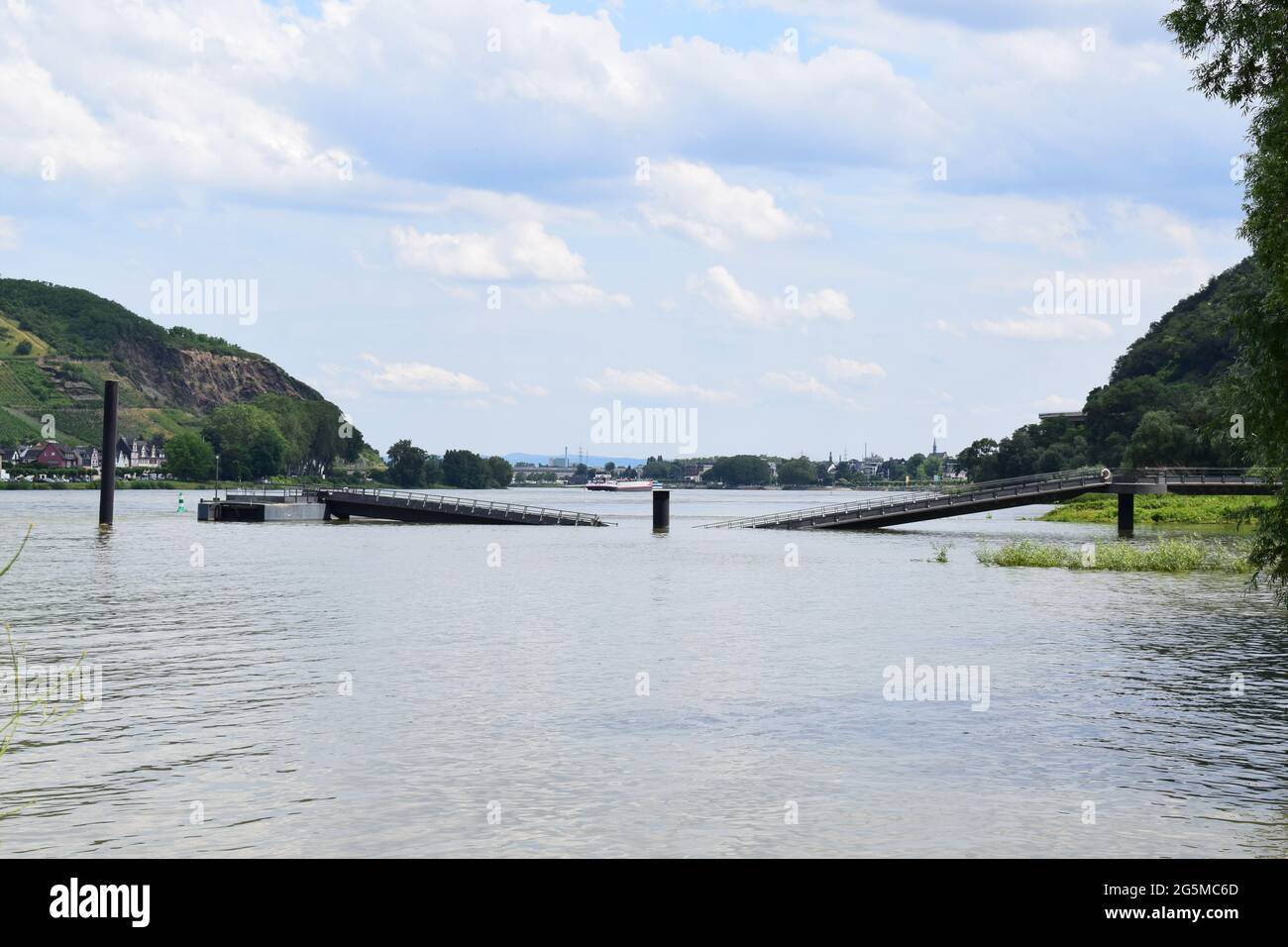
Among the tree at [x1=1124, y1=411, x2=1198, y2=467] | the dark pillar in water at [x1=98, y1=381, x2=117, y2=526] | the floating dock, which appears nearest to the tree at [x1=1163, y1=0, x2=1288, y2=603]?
the dark pillar in water at [x1=98, y1=381, x2=117, y2=526]

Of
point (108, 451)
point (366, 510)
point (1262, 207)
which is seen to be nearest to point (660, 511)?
point (366, 510)

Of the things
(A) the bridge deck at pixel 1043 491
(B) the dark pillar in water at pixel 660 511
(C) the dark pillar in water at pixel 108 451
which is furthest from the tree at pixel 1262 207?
(B) the dark pillar in water at pixel 660 511

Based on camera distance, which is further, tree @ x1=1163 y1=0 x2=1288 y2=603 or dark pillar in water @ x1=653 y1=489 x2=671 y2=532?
dark pillar in water @ x1=653 y1=489 x2=671 y2=532

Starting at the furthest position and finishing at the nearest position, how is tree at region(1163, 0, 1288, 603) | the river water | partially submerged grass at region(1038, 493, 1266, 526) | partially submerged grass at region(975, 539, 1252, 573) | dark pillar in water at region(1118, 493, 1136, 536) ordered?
1. partially submerged grass at region(1038, 493, 1266, 526)
2. dark pillar in water at region(1118, 493, 1136, 536)
3. partially submerged grass at region(975, 539, 1252, 573)
4. tree at region(1163, 0, 1288, 603)
5. the river water

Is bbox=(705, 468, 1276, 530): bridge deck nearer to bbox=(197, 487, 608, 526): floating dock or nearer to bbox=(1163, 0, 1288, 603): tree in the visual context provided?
bbox=(197, 487, 608, 526): floating dock

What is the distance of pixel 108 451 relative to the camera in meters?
92.7

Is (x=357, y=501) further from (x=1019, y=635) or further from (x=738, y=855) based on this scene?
(x=738, y=855)

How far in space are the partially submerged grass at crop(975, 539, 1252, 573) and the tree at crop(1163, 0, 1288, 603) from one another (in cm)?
3209

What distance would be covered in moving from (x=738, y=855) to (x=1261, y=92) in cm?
2100

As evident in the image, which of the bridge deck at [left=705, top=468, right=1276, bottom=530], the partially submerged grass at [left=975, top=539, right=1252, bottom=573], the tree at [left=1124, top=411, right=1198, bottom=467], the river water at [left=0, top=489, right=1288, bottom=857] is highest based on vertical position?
the tree at [left=1124, top=411, right=1198, bottom=467]

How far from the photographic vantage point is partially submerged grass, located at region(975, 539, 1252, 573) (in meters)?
59.7

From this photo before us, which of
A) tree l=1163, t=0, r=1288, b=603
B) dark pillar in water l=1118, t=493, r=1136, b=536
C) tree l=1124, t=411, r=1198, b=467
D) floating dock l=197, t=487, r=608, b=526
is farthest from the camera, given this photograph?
tree l=1124, t=411, r=1198, b=467

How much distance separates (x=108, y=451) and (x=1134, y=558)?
70.5 metres
